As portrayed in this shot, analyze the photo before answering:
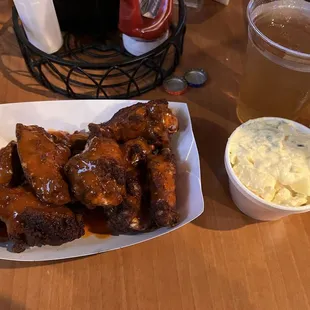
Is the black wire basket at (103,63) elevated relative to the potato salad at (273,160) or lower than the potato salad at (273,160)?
lower

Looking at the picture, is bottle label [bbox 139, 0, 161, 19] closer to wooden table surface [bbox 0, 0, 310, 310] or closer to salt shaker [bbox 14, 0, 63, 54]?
salt shaker [bbox 14, 0, 63, 54]

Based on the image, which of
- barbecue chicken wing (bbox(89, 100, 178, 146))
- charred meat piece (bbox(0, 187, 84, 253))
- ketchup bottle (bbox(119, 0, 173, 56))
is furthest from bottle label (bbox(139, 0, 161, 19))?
charred meat piece (bbox(0, 187, 84, 253))

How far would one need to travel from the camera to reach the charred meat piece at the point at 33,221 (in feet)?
2.31

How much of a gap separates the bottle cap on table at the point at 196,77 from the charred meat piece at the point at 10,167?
53cm

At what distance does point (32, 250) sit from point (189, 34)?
0.84 meters

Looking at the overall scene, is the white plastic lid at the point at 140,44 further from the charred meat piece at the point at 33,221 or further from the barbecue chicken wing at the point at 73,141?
the charred meat piece at the point at 33,221

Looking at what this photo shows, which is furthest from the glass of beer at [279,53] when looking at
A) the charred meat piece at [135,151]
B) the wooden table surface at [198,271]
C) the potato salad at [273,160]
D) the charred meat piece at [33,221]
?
the charred meat piece at [33,221]

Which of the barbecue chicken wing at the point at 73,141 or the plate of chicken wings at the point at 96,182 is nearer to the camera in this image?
the plate of chicken wings at the point at 96,182

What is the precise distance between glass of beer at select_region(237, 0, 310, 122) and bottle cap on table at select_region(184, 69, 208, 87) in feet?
0.60

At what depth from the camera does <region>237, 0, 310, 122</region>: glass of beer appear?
2.62 ft

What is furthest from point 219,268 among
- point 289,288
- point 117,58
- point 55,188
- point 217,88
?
point 117,58

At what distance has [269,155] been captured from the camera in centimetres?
76

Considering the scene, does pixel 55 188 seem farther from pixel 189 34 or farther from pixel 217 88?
pixel 189 34

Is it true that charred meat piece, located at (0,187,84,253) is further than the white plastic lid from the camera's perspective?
No
